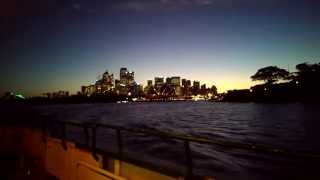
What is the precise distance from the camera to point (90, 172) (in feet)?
18.5

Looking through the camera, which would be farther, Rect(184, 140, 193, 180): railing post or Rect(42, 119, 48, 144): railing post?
Rect(42, 119, 48, 144): railing post

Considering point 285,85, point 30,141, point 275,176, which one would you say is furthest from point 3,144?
point 285,85

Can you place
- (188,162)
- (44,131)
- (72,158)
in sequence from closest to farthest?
(188,162), (72,158), (44,131)

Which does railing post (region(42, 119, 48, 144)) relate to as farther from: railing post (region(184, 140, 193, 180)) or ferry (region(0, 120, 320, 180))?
railing post (region(184, 140, 193, 180))

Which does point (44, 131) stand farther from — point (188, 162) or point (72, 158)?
point (188, 162)

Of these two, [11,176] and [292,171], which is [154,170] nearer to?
[11,176]

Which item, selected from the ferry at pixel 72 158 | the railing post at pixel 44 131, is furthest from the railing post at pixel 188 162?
the railing post at pixel 44 131

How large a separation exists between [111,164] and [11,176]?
3.24 metres

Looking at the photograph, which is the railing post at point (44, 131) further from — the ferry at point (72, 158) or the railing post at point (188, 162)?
the railing post at point (188, 162)

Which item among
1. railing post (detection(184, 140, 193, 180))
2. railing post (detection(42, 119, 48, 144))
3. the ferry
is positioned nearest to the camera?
railing post (detection(184, 140, 193, 180))

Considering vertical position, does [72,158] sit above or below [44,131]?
below

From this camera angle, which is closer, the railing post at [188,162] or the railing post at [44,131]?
the railing post at [188,162]

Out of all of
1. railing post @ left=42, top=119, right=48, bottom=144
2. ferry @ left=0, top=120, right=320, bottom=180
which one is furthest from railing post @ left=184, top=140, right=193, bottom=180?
railing post @ left=42, top=119, right=48, bottom=144

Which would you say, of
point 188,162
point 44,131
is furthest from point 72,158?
point 188,162
